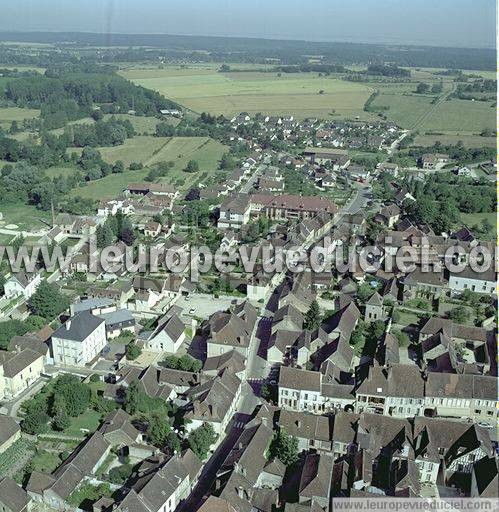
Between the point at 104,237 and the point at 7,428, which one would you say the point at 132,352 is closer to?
the point at 7,428

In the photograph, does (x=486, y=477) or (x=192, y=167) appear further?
(x=192, y=167)

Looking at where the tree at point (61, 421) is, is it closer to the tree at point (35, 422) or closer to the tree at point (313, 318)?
the tree at point (35, 422)

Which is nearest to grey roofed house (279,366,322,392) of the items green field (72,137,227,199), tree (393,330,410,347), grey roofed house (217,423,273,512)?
grey roofed house (217,423,273,512)

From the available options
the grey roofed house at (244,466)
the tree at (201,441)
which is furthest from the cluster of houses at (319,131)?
the tree at (201,441)

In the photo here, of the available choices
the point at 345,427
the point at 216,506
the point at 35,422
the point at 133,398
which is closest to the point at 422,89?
the point at 345,427

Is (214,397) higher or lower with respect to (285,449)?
higher

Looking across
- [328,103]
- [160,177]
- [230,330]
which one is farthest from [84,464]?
[328,103]
